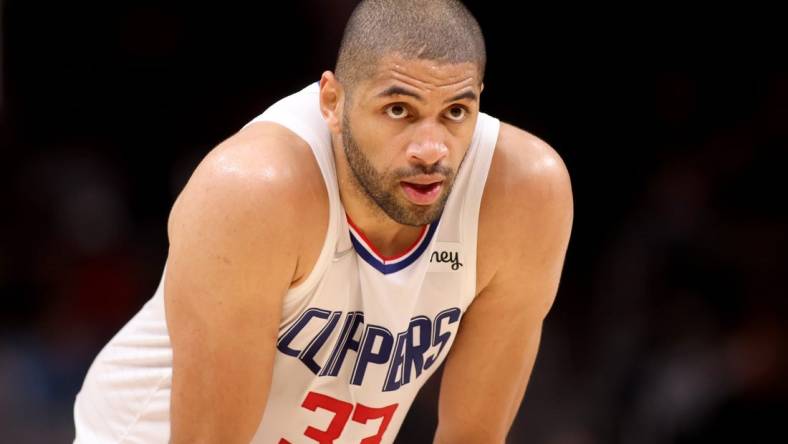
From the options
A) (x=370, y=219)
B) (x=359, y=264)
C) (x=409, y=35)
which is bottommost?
(x=359, y=264)

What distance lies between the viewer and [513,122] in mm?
5746

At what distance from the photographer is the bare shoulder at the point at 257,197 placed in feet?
8.40

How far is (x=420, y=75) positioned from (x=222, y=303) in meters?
0.65

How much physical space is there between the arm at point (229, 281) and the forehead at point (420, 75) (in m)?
0.28

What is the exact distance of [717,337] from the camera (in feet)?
17.5

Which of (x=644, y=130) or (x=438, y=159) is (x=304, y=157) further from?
(x=644, y=130)

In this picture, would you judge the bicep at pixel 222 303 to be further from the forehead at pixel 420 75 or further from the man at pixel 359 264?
the forehead at pixel 420 75

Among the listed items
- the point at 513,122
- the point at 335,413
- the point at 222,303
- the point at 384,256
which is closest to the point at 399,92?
the point at 384,256

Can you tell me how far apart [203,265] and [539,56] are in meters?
3.61

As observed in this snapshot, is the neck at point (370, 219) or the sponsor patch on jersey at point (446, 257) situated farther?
the sponsor patch on jersey at point (446, 257)

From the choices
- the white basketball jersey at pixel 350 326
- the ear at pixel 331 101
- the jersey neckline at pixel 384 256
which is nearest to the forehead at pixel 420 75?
the ear at pixel 331 101

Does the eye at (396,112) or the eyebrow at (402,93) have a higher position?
the eyebrow at (402,93)

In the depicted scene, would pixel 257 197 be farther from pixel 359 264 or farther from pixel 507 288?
pixel 507 288

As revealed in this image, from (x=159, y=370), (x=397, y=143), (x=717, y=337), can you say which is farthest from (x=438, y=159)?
(x=717, y=337)
